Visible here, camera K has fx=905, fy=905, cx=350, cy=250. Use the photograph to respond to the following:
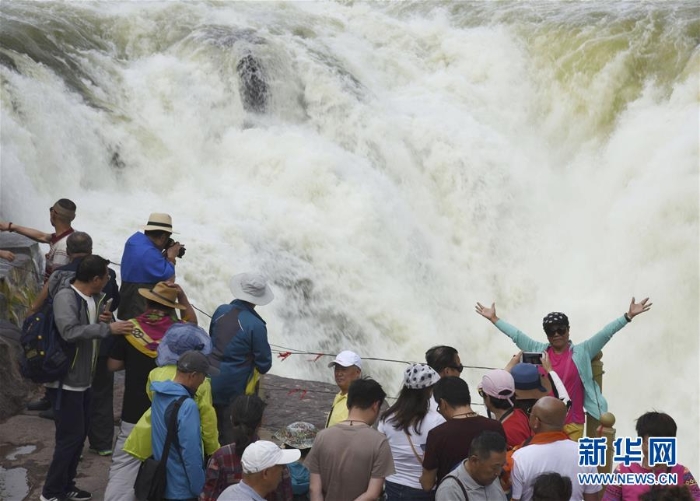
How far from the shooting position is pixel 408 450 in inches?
182

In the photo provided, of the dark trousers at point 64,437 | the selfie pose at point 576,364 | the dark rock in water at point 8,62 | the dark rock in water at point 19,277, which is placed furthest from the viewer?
the dark rock in water at point 8,62

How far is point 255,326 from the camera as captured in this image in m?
5.48

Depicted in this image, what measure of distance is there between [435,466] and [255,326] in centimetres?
162

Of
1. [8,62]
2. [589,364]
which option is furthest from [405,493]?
[8,62]

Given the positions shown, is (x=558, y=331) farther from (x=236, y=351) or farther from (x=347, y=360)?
(x=236, y=351)

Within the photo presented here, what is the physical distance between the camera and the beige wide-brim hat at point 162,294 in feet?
17.6

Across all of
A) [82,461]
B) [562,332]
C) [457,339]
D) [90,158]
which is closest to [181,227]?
[90,158]

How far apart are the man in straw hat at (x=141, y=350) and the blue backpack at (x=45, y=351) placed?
28cm

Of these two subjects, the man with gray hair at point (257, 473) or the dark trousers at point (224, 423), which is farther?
the dark trousers at point (224, 423)

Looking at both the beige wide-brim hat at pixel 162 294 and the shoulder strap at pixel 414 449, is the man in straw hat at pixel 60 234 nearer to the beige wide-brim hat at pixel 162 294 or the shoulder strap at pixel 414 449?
the beige wide-brim hat at pixel 162 294

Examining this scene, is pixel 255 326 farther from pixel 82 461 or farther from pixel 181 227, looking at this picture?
pixel 181 227

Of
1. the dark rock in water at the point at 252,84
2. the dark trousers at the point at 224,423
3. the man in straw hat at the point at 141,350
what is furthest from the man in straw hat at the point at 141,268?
the dark rock in water at the point at 252,84

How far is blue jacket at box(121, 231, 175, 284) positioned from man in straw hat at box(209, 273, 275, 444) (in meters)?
0.55

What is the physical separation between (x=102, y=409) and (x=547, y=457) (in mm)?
3273
